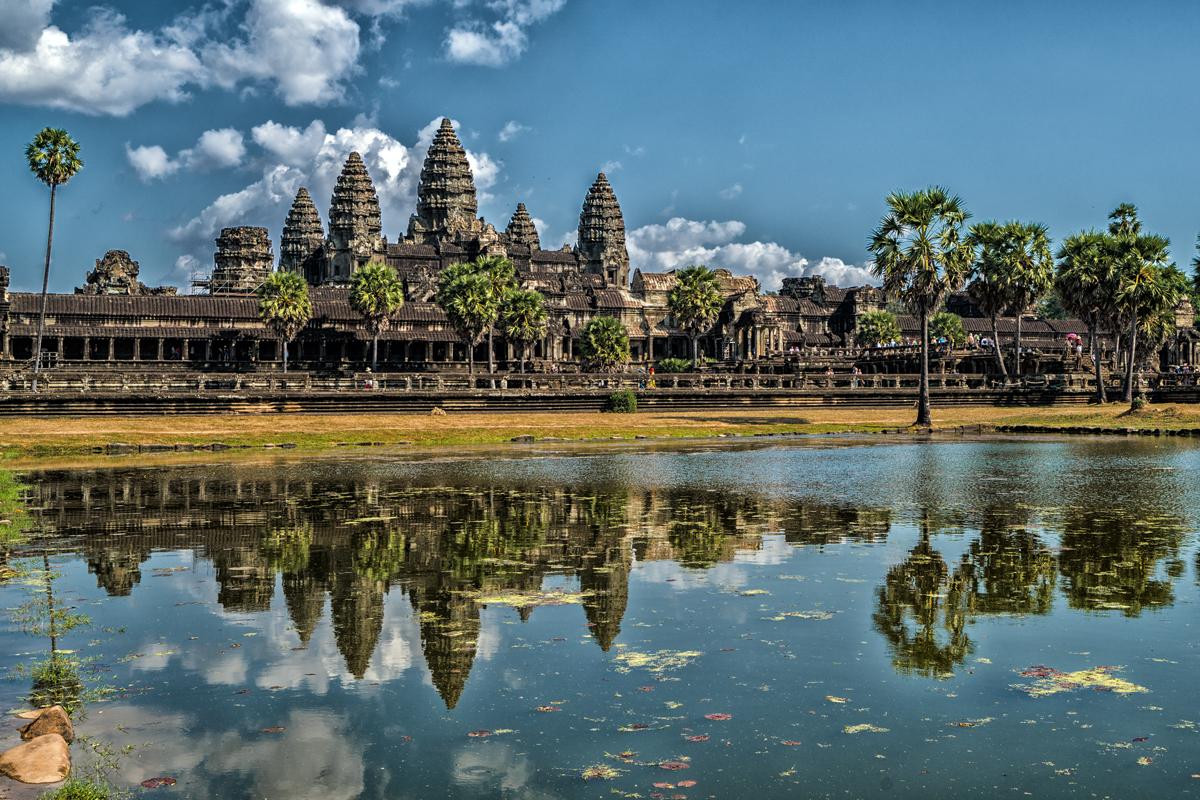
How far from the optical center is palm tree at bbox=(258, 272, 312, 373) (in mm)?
80750

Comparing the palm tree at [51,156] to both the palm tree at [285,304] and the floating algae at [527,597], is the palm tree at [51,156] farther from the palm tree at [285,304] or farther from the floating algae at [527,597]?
the floating algae at [527,597]

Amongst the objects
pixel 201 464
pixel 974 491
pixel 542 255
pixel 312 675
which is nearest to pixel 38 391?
pixel 201 464

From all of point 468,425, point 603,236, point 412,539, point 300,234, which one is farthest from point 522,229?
point 412,539

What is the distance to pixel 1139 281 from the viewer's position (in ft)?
187

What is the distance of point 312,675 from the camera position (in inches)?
336

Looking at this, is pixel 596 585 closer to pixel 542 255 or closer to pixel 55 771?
pixel 55 771

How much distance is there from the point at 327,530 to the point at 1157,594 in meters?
11.3

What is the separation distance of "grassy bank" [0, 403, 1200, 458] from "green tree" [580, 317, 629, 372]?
4285 centimetres

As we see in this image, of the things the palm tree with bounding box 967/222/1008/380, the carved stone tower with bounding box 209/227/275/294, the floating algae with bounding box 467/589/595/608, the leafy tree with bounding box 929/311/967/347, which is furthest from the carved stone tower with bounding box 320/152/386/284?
the floating algae with bounding box 467/589/595/608

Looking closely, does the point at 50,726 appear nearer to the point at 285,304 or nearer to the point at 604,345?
the point at 285,304

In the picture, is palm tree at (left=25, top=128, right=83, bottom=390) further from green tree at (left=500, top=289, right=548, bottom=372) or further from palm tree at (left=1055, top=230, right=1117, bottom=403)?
palm tree at (left=1055, top=230, right=1117, bottom=403)

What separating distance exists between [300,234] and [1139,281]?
13200 centimetres

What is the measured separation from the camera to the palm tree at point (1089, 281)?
193ft

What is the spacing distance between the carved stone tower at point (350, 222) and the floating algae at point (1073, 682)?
13324cm
